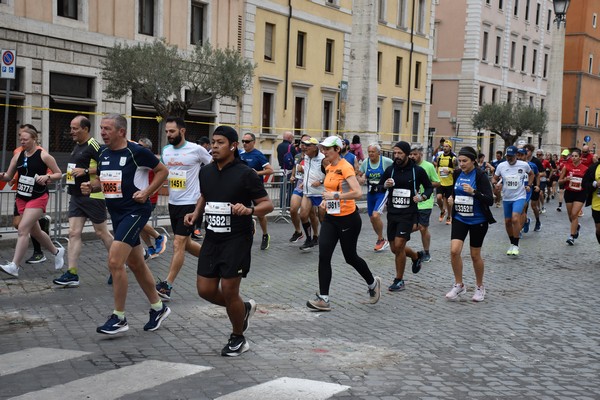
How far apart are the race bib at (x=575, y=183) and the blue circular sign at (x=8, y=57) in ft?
37.9

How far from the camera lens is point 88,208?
9617 mm

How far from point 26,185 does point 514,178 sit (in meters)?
8.39

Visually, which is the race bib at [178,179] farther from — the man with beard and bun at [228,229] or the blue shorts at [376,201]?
the blue shorts at [376,201]

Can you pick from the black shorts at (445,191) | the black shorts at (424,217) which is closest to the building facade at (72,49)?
the black shorts at (445,191)

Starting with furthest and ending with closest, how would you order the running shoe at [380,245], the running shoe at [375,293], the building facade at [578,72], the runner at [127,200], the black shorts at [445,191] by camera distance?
the building facade at [578,72], the black shorts at [445,191], the running shoe at [380,245], the running shoe at [375,293], the runner at [127,200]

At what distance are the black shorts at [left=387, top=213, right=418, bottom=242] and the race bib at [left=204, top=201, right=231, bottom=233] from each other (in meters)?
3.96

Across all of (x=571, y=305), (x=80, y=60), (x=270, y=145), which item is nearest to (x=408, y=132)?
(x=270, y=145)

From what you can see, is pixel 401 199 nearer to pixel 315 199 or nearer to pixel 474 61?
pixel 315 199

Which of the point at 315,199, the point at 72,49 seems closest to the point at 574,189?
the point at 315,199

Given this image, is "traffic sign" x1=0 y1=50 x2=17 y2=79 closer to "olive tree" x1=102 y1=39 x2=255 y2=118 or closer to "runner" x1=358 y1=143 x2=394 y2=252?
"runner" x1=358 y1=143 x2=394 y2=252

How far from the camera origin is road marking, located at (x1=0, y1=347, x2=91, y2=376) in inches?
238

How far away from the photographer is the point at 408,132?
48625mm

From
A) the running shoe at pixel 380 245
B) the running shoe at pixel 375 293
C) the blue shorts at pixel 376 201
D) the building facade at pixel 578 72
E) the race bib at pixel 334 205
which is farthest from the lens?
the building facade at pixel 578 72

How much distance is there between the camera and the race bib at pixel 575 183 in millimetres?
15312
